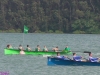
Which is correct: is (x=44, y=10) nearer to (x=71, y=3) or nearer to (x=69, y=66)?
(x=71, y=3)

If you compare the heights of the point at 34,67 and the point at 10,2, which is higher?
the point at 10,2

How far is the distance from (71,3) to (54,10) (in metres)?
5.15

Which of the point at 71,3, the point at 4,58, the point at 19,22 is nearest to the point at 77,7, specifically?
the point at 71,3

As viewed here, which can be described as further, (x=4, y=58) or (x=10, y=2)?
(x=10, y=2)

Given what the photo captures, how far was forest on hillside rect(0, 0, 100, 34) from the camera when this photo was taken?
160 metres

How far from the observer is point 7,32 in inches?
6516

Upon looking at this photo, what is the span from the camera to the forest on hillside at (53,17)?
160250 mm

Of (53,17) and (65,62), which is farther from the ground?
(53,17)

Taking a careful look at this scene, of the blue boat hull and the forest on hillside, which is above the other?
the forest on hillside

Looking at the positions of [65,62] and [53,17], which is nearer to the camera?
[65,62]

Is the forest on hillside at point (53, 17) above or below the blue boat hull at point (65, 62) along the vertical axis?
above

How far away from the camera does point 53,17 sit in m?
162

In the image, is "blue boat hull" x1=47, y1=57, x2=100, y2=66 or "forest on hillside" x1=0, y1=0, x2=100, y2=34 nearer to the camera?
"blue boat hull" x1=47, y1=57, x2=100, y2=66

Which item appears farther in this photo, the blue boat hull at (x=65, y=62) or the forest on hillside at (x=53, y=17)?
the forest on hillside at (x=53, y=17)
